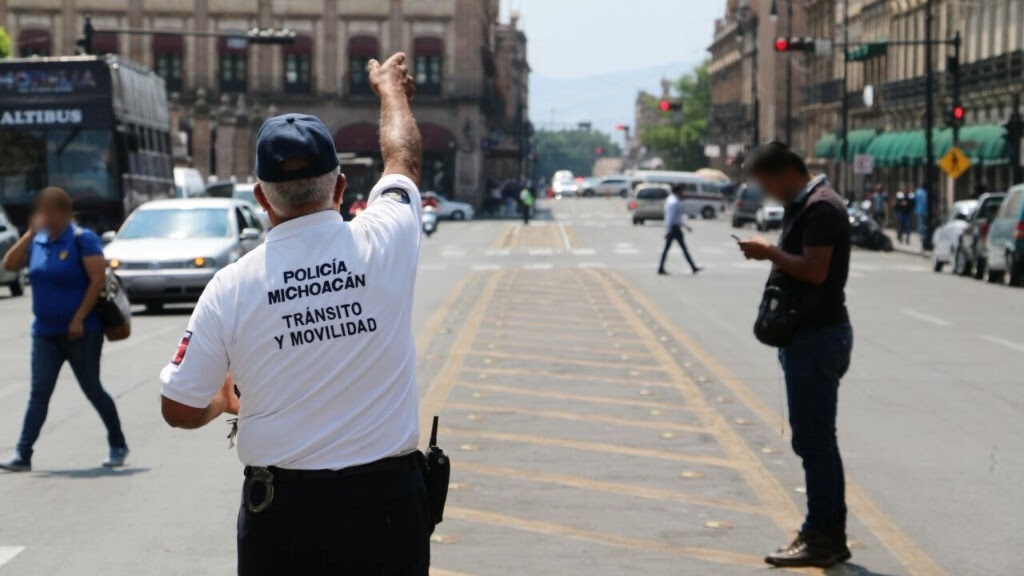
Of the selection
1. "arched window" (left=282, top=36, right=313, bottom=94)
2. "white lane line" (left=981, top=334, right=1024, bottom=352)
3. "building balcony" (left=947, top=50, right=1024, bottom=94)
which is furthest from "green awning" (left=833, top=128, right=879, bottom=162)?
"white lane line" (left=981, top=334, right=1024, bottom=352)

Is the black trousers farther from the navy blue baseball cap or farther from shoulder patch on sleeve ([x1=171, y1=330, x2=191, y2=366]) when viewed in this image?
the navy blue baseball cap

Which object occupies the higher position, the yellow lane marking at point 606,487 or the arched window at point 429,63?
the arched window at point 429,63

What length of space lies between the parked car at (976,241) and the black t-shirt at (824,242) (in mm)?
26943

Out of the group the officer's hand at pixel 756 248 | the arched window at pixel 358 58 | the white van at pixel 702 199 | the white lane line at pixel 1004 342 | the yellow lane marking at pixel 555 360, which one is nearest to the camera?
the officer's hand at pixel 756 248

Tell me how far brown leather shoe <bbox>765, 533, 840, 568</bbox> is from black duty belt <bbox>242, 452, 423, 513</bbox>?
3.85m

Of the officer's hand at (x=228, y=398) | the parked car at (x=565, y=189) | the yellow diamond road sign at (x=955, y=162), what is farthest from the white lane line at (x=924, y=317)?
the parked car at (x=565, y=189)

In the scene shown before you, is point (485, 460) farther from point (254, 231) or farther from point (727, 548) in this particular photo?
point (254, 231)

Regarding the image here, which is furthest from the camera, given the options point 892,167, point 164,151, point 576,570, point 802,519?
point 892,167

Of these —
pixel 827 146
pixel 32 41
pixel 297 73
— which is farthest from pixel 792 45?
pixel 32 41

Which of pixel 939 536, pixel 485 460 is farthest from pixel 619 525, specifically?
pixel 485 460

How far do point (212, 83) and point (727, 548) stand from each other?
8192cm

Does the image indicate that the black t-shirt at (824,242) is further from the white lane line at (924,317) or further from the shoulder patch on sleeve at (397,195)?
the white lane line at (924,317)

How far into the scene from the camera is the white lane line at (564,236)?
53.1m

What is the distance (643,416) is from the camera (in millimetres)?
12938
